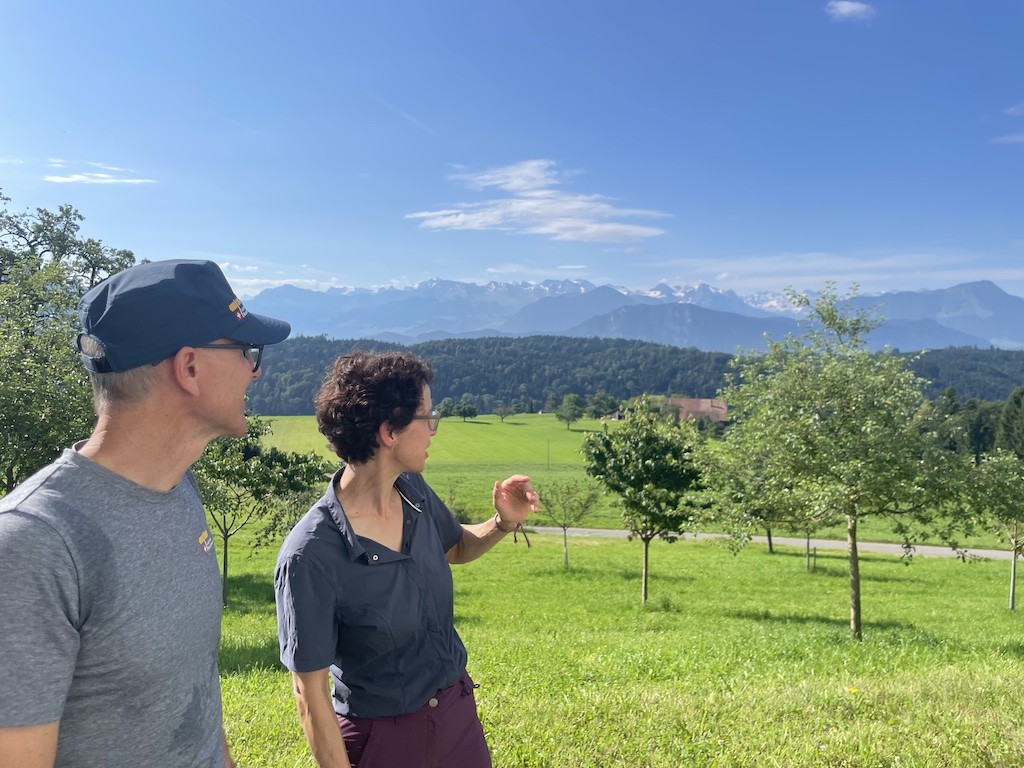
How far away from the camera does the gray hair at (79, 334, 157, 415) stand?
5.89 ft

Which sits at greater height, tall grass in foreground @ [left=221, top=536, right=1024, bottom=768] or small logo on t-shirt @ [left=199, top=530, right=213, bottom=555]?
small logo on t-shirt @ [left=199, top=530, right=213, bottom=555]

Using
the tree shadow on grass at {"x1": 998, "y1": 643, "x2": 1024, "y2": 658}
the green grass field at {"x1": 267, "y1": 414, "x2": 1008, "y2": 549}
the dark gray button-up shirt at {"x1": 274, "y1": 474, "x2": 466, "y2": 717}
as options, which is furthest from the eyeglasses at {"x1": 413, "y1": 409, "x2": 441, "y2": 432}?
the green grass field at {"x1": 267, "y1": 414, "x2": 1008, "y2": 549}

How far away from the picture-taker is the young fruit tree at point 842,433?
11719 millimetres

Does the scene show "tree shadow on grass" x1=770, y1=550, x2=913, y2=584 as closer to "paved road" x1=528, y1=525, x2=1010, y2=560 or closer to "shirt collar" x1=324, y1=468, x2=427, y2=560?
"paved road" x1=528, y1=525, x2=1010, y2=560

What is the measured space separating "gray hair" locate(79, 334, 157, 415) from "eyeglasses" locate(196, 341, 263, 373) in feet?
0.54

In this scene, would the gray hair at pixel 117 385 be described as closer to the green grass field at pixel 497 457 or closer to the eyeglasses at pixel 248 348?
the eyeglasses at pixel 248 348

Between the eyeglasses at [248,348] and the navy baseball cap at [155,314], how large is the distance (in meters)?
0.01

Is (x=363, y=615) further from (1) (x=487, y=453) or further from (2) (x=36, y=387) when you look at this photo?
(1) (x=487, y=453)

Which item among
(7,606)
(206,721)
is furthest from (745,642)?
(7,606)

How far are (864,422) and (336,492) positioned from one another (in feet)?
37.3

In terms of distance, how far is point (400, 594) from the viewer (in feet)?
8.55

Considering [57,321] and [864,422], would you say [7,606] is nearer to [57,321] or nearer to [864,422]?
[864,422]

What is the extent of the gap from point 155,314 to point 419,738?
1798 mm

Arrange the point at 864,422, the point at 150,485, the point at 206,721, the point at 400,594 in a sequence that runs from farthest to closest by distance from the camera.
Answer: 1. the point at 864,422
2. the point at 400,594
3. the point at 206,721
4. the point at 150,485
